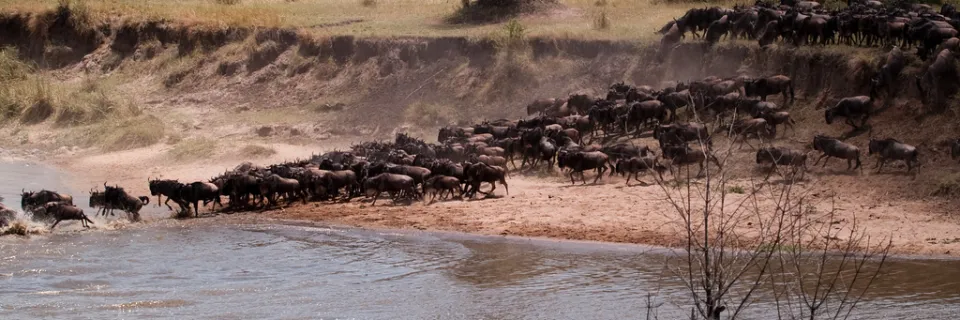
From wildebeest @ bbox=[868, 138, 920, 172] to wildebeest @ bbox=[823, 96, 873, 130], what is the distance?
1914 millimetres

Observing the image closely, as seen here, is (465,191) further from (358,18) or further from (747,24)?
(358,18)

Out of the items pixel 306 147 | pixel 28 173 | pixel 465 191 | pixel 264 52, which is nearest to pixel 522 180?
pixel 465 191

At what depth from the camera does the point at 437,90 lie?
30.3 metres

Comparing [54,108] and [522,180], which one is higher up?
[54,108]

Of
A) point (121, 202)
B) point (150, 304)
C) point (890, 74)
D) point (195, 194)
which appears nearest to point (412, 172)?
point (195, 194)

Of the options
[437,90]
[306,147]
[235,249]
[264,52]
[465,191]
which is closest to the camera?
[235,249]

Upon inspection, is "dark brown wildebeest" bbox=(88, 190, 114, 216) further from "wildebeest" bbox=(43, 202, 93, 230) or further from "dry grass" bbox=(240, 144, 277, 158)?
"dry grass" bbox=(240, 144, 277, 158)

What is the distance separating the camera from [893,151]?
19625 mm

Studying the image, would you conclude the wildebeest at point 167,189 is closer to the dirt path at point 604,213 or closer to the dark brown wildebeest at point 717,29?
the dirt path at point 604,213

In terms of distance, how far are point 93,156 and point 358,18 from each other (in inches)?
407

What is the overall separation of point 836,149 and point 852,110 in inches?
86.4

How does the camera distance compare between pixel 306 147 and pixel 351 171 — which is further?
pixel 306 147

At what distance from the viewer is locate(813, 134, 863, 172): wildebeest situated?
20062mm

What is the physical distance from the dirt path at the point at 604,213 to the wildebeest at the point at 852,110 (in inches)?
94.3
